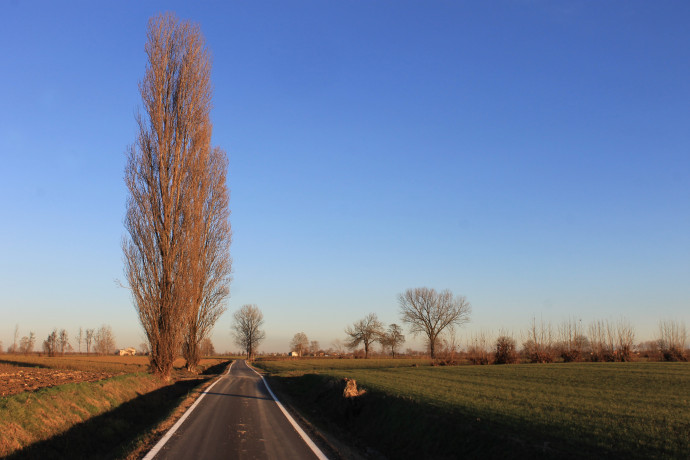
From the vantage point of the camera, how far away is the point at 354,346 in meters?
118

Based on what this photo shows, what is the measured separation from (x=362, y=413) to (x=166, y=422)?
6130 millimetres

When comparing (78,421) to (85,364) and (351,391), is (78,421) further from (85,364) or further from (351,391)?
(85,364)

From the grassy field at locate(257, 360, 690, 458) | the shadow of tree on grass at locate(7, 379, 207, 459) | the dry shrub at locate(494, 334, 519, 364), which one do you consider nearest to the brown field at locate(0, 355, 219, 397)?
the shadow of tree on grass at locate(7, 379, 207, 459)

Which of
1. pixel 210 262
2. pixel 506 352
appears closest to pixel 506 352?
pixel 506 352

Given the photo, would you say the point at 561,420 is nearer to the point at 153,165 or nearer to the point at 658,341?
the point at 153,165

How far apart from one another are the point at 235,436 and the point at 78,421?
609 cm

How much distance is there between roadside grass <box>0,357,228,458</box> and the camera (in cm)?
991

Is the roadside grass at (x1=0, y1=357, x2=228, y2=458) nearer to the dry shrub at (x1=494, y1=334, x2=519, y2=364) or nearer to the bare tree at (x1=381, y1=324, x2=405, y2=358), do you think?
the dry shrub at (x1=494, y1=334, x2=519, y2=364)

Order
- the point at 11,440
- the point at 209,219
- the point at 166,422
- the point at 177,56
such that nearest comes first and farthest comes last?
the point at 11,440 → the point at 166,422 → the point at 177,56 → the point at 209,219

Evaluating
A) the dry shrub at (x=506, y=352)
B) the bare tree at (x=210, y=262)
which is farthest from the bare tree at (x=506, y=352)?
the bare tree at (x=210, y=262)

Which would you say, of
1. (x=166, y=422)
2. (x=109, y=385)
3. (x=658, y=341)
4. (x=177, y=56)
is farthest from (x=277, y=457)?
(x=658, y=341)

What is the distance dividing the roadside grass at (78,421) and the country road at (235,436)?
2.76 feet

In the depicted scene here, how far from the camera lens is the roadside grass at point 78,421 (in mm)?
9914

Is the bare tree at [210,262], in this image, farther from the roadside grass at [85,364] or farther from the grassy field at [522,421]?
the grassy field at [522,421]
